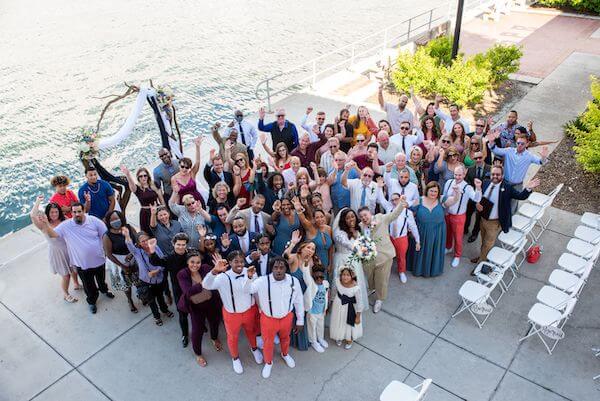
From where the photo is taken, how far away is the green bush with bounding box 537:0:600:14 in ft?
69.0

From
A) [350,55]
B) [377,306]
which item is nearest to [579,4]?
[350,55]

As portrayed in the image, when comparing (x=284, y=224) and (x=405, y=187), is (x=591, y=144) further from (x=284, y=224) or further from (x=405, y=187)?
(x=284, y=224)

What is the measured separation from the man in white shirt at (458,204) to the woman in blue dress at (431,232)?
96mm

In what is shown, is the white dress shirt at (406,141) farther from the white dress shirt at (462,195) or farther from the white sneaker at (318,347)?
the white sneaker at (318,347)

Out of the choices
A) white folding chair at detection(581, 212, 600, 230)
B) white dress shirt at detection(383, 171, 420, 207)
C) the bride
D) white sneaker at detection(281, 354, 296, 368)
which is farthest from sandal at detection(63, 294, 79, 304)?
white folding chair at detection(581, 212, 600, 230)

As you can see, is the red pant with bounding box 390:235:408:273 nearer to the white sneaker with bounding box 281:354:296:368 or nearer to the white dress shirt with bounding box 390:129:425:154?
the white dress shirt with bounding box 390:129:425:154

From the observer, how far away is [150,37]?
2242 centimetres

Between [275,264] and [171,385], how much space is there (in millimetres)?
2134

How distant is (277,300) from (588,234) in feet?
16.7

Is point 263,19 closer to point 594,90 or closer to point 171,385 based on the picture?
point 594,90

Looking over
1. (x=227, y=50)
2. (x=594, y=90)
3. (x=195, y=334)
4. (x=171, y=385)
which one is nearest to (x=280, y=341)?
(x=195, y=334)

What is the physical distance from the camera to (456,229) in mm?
7723

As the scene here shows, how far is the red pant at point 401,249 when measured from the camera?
734 cm

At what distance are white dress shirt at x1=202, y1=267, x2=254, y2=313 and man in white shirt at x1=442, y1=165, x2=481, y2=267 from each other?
3.40 metres
